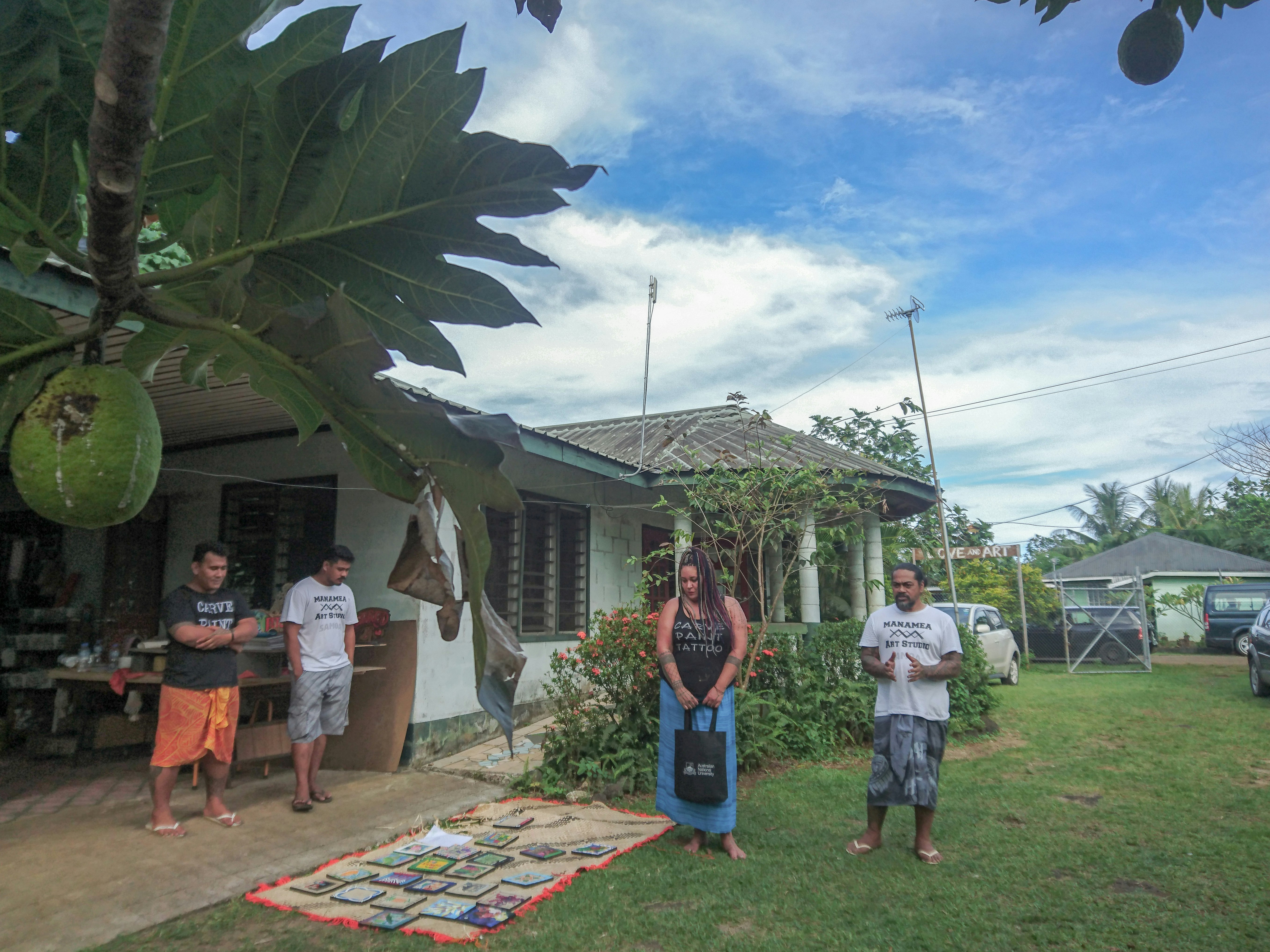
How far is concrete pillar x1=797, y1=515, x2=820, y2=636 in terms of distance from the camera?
9164 millimetres

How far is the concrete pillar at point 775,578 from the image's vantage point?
9.79 meters

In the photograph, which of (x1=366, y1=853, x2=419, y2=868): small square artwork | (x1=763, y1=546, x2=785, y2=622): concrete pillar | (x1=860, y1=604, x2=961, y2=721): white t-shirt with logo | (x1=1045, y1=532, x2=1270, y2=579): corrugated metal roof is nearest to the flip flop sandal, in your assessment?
(x1=366, y1=853, x2=419, y2=868): small square artwork

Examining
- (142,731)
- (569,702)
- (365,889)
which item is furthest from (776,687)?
(142,731)

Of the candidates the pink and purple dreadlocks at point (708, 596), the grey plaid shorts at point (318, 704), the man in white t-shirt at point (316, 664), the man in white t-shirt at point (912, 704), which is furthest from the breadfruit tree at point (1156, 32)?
the grey plaid shorts at point (318, 704)

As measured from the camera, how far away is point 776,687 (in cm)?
819

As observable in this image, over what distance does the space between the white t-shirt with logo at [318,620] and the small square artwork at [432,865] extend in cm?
169

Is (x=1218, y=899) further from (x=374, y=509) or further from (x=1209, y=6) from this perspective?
(x=374, y=509)

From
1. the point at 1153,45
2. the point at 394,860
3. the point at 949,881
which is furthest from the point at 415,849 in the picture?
the point at 1153,45

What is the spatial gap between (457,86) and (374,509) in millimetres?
6831

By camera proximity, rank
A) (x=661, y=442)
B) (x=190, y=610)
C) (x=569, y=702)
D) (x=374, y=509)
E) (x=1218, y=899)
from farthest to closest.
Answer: (x=661, y=442)
(x=374, y=509)
(x=569, y=702)
(x=190, y=610)
(x=1218, y=899)

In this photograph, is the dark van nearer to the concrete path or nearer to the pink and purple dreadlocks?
the pink and purple dreadlocks

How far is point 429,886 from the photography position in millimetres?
4359

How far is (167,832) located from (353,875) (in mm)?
1355

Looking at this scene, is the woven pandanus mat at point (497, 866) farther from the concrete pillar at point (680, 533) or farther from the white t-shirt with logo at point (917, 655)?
the concrete pillar at point (680, 533)
